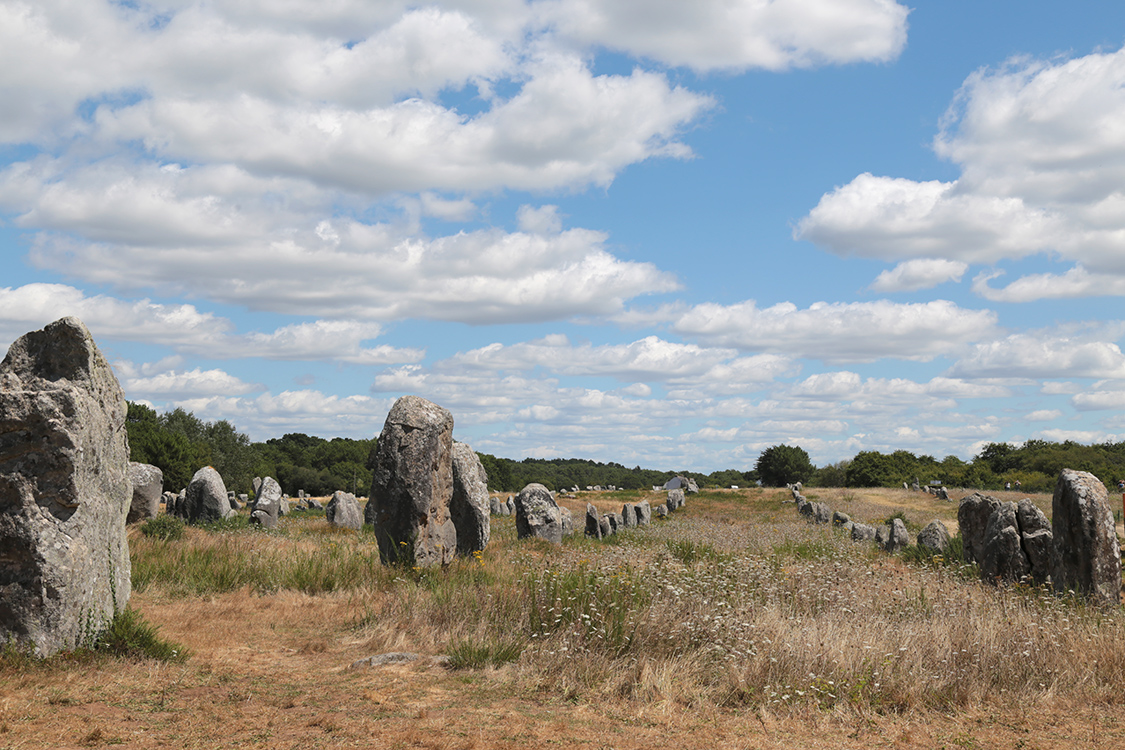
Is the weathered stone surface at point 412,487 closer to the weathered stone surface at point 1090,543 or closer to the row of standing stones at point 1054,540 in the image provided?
the row of standing stones at point 1054,540

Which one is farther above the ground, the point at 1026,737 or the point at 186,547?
the point at 186,547

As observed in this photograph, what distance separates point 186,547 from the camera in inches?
548

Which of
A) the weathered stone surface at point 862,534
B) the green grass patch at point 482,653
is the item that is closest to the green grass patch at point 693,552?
the weathered stone surface at point 862,534

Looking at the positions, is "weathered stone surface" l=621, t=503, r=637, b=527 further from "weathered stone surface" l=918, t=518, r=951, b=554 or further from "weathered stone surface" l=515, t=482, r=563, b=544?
"weathered stone surface" l=918, t=518, r=951, b=554

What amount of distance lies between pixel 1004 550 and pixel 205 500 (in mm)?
20353

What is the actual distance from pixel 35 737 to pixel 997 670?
783 cm

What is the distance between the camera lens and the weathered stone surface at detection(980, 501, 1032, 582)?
42.3 feet

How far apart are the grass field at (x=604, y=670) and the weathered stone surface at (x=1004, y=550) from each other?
227cm

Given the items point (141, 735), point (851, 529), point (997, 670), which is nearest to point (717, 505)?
point (851, 529)

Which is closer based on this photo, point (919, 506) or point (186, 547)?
point (186, 547)

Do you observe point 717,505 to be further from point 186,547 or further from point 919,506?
point 186,547

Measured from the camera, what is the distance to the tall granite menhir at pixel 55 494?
267 inches

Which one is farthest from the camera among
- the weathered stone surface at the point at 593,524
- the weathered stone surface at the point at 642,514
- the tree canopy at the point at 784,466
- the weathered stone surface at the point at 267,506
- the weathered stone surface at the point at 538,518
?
the tree canopy at the point at 784,466

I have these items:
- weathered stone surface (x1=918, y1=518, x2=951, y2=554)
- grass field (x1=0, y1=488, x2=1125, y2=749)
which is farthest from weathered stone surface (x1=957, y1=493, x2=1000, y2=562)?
grass field (x1=0, y1=488, x2=1125, y2=749)
